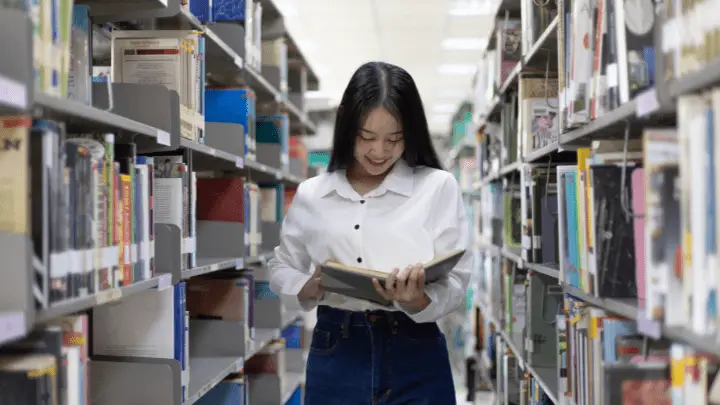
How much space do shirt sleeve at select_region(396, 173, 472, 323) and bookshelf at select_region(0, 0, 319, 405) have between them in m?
0.81

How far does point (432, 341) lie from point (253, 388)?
190 centimetres

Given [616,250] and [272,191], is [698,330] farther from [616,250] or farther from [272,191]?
[272,191]

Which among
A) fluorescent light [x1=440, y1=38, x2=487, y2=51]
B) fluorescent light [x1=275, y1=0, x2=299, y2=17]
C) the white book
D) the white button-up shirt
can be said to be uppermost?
fluorescent light [x1=275, y1=0, x2=299, y2=17]

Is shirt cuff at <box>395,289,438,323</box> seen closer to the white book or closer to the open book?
the open book

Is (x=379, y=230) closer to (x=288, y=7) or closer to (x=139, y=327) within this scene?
(x=139, y=327)

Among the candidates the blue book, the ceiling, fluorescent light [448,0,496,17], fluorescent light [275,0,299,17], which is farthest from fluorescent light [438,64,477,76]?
the blue book

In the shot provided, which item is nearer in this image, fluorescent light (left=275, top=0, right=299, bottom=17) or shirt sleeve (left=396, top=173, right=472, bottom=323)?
shirt sleeve (left=396, top=173, right=472, bottom=323)

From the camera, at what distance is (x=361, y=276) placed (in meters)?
1.75

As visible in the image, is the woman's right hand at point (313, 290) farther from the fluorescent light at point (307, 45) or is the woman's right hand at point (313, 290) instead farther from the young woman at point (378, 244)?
the fluorescent light at point (307, 45)

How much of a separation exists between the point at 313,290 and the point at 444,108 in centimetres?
1163

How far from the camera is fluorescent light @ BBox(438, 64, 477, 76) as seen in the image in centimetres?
963

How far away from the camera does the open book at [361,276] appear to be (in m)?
1.75

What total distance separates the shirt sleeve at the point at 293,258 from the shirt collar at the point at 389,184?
0.32 feet

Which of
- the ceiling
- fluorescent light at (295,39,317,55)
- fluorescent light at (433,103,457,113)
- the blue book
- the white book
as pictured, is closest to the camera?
the white book
